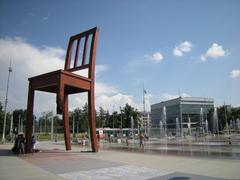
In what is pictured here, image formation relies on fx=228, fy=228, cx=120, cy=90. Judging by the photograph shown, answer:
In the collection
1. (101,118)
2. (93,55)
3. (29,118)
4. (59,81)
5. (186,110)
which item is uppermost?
(93,55)

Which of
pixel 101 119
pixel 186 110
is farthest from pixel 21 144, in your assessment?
pixel 186 110

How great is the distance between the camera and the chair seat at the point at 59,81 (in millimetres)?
10797

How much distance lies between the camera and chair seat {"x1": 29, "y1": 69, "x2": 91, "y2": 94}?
425 inches

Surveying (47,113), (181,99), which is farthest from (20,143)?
(181,99)

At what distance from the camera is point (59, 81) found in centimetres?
1067

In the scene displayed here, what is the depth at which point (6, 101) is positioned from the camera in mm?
28656

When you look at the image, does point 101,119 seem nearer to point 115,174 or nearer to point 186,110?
point 186,110

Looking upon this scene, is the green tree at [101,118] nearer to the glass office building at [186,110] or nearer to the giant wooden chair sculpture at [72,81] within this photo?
the glass office building at [186,110]

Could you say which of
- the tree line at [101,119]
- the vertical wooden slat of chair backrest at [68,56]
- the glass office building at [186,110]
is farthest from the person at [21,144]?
the glass office building at [186,110]

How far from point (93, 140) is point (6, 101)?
2059 cm

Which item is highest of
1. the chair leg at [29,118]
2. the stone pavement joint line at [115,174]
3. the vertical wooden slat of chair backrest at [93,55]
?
the vertical wooden slat of chair backrest at [93,55]

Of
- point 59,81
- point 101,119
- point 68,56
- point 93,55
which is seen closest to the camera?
point 59,81

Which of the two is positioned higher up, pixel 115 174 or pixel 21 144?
pixel 21 144

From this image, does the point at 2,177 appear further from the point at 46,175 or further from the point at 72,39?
the point at 72,39
